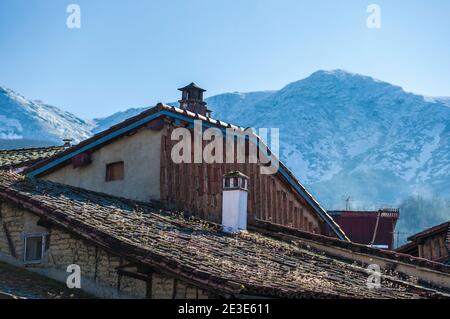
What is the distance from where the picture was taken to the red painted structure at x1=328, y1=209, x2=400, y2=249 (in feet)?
147

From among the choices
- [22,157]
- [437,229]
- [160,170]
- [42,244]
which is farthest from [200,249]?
[22,157]

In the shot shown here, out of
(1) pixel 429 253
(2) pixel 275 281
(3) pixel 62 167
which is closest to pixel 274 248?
(2) pixel 275 281

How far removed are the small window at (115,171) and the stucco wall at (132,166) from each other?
0.11 m

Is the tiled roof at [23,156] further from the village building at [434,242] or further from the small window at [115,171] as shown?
the village building at [434,242]

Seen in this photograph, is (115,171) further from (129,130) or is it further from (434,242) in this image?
(434,242)

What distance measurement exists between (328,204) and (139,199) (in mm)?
170942

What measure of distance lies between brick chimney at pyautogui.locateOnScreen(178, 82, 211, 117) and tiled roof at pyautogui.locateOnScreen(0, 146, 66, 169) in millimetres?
5088

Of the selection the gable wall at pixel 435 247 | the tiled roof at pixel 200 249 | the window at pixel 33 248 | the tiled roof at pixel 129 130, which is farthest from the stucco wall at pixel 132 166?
the gable wall at pixel 435 247

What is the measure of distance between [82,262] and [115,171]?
7120 mm

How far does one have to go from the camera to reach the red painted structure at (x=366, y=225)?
1759 inches

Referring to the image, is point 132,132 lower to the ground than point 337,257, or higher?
higher
